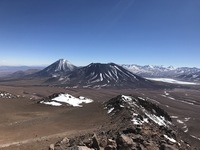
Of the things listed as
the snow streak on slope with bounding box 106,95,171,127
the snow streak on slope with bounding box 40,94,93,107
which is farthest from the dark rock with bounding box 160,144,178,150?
the snow streak on slope with bounding box 40,94,93,107

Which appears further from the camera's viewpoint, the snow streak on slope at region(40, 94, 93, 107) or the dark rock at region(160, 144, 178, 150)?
the snow streak on slope at region(40, 94, 93, 107)

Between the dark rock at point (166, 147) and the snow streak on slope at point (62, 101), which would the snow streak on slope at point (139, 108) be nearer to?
the snow streak on slope at point (62, 101)

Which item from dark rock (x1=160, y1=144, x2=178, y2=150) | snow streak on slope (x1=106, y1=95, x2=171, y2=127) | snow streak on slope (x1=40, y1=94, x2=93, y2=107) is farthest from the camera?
snow streak on slope (x1=40, y1=94, x2=93, y2=107)

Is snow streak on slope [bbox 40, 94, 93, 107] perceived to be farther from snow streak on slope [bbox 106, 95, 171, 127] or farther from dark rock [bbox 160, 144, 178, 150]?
dark rock [bbox 160, 144, 178, 150]

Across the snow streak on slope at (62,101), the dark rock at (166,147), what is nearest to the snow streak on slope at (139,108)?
the snow streak on slope at (62,101)

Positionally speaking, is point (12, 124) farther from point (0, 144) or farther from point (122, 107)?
point (122, 107)

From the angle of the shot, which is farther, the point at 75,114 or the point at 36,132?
the point at 75,114

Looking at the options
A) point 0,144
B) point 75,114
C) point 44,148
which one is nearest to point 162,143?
point 44,148

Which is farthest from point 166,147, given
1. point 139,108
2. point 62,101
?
point 62,101

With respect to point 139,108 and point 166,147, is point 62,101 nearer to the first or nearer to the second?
point 139,108

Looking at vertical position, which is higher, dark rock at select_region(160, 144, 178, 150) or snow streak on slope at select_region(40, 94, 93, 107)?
dark rock at select_region(160, 144, 178, 150)

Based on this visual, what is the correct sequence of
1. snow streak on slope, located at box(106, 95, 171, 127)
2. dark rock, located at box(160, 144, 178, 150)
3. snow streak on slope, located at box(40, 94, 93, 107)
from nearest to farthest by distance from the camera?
dark rock, located at box(160, 144, 178, 150)
snow streak on slope, located at box(106, 95, 171, 127)
snow streak on slope, located at box(40, 94, 93, 107)
